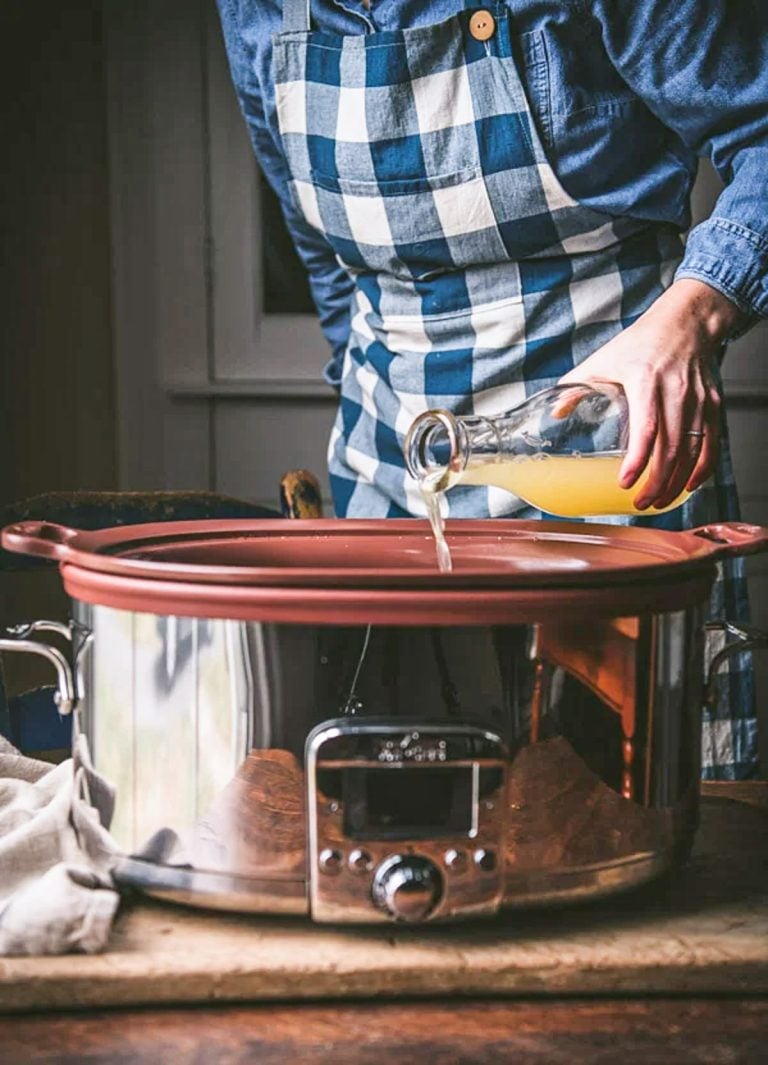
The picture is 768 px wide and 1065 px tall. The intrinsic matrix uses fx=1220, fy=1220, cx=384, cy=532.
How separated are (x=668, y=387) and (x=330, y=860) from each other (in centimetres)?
45

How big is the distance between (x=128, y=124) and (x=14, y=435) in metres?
0.59


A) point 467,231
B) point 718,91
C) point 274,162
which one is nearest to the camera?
point 718,91

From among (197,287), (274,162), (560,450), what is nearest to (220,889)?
(560,450)

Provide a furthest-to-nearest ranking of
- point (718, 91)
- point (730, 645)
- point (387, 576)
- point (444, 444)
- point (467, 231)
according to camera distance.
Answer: point (467, 231) < point (718, 91) < point (444, 444) < point (730, 645) < point (387, 576)

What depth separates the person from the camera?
0.95 m

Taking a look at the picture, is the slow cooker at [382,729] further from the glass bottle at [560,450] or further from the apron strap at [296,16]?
the apron strap at [296,16]

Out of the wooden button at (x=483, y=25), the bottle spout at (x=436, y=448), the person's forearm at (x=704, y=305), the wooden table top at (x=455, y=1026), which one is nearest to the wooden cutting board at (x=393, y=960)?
the wooden table top at (x=455, y=1026)

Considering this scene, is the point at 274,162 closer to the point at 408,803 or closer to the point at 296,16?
the point at 296,16

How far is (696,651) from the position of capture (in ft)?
2.01

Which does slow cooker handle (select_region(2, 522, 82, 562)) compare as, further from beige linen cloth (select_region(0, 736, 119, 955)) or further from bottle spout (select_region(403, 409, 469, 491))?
bottle spout (select_region(403, 409, 469, 491))

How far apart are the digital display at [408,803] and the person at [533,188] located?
0.40 m

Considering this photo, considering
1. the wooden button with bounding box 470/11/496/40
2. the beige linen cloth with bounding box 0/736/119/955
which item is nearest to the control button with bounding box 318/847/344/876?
the beige linen cloth with bounding box 0/736/119/955

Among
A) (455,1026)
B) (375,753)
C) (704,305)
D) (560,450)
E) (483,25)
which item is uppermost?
(483,25)

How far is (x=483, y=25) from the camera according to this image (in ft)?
3.34
